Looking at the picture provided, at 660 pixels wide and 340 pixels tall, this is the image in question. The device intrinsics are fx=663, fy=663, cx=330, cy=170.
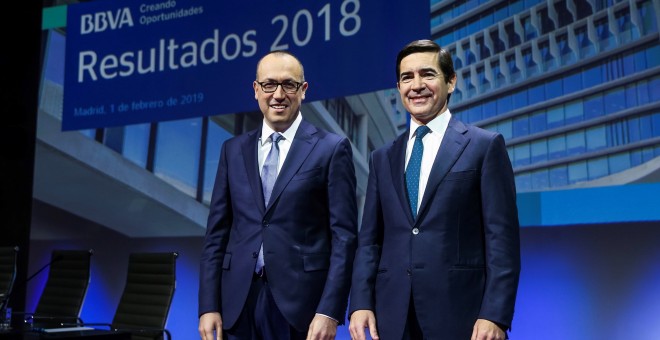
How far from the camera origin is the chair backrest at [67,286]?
4.08m

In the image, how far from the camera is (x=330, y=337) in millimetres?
1722

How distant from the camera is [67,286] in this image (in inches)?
166

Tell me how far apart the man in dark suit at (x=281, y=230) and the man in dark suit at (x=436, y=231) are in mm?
107

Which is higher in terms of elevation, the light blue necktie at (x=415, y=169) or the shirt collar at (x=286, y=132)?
the shirt collar at (x=286, y=132)

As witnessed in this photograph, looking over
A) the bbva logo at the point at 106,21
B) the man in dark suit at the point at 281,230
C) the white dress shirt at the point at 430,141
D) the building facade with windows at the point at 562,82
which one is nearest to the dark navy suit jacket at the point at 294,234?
the man in dark suit at the point at 281,230

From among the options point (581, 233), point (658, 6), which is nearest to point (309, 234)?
point (581, 233)

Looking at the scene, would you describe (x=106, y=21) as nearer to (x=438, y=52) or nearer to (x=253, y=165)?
(x=253, y=165)

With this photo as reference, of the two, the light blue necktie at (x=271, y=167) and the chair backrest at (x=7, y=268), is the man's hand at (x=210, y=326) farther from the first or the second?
the chair backrest at (x=7, y=268)

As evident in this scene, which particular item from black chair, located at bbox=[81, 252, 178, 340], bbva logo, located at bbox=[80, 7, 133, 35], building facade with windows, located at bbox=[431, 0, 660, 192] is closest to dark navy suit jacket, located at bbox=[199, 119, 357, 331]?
black chair, located at bbox=[81, 252, 178, 340]

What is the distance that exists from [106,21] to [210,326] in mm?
3613

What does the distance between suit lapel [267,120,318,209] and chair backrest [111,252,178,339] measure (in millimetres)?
1749

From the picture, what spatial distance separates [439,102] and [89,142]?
3.83m

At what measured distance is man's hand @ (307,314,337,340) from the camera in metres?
1.70

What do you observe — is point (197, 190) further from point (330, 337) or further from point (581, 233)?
point (330, 337)
